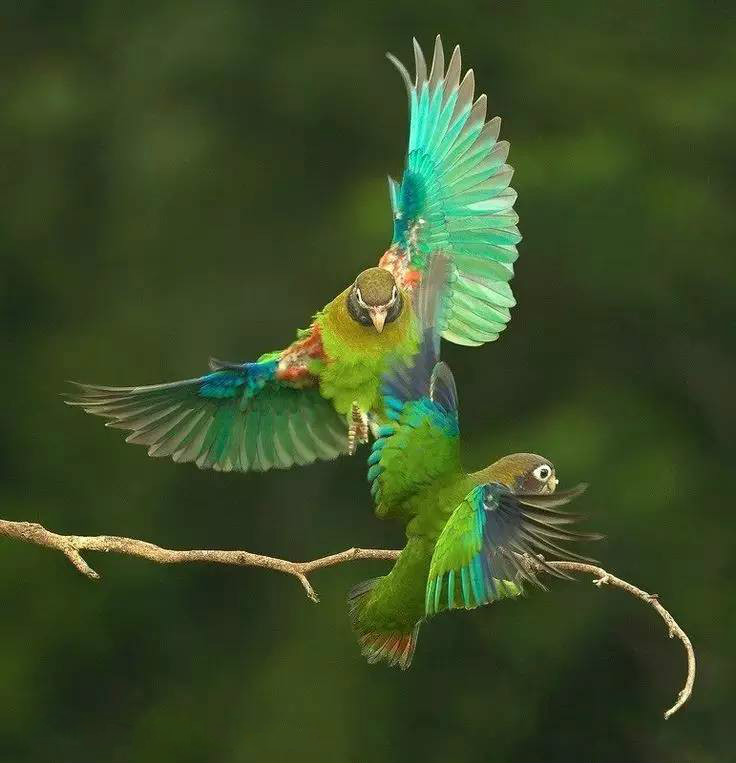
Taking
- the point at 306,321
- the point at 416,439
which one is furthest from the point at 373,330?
the point at 306,321

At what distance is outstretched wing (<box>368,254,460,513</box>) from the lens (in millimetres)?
3369

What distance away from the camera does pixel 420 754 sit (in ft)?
32.1

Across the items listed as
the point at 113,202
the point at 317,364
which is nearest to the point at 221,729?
the point at 113,202

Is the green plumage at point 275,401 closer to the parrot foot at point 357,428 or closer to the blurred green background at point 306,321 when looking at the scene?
the parrot foot at point 357,428

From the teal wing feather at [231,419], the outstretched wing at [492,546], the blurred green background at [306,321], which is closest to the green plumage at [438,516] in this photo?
the outstretched wing at [492,546]

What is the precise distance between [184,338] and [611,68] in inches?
Answer: 107

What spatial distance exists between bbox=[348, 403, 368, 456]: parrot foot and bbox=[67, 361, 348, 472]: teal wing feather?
0.14m

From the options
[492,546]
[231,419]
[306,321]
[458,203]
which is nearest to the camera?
[492,546]

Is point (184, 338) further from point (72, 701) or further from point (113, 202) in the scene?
point (72, 701)

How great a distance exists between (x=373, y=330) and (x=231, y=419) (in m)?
0.40

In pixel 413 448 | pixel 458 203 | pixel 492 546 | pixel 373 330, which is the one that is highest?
pixel 458 203

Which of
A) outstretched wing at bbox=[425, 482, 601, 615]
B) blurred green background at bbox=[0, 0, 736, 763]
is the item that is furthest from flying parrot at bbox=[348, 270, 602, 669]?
blurred green background at bbox=[0, 0, 736, 763]

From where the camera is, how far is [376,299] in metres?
4.00

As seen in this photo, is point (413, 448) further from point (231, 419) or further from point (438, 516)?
point (231, 419)
